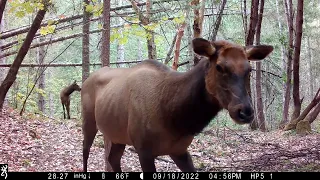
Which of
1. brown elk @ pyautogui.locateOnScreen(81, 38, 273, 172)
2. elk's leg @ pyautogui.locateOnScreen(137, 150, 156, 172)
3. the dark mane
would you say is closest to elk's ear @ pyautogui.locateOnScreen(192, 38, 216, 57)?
brown elk @ pyautogui.locateOnScreen(81, 38, 273, 172)

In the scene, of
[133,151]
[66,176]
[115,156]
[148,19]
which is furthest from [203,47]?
[148,19]

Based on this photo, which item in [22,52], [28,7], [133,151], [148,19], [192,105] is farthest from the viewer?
[148,19]

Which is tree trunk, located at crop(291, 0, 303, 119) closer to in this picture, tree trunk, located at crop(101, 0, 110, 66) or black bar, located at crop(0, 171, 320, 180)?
tree trunk, located at crop(101, 0, 110, 66)

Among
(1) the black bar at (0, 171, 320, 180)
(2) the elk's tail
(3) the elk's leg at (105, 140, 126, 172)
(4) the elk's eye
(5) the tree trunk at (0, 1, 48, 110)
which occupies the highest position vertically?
(5) the tree trunk at (0, 1, 48, 110)

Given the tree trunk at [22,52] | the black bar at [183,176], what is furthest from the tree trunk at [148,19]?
the black bar at [183,176]

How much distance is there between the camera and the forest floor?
6.54 metres

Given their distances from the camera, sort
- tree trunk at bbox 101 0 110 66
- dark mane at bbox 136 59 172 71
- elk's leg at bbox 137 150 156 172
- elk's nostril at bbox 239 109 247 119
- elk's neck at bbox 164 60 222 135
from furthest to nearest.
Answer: tree trunk at bbox 101 0 110 66 < dark mane at bbox 136 59 172 71 < elk's leg at bbox 137 150 156 172 < elk's neck at bbox 164 60 222 135 < elk's nostril at bbox 239 109 247 119

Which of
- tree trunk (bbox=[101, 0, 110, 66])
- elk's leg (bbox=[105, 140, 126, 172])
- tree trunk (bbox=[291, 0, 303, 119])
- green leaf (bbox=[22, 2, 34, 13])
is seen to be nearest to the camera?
elk's leg (bbox=[105, 140, 126, 172])

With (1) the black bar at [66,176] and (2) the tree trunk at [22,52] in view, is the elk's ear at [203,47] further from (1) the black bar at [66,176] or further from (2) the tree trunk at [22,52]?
(2) the tree trunk at [22,52]

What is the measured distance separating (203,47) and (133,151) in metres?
5.42

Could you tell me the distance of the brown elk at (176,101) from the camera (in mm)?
3895

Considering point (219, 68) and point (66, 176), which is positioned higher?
point (219, 68)

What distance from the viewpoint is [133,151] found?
910 centimetres

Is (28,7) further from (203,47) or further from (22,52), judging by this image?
(203,47)
